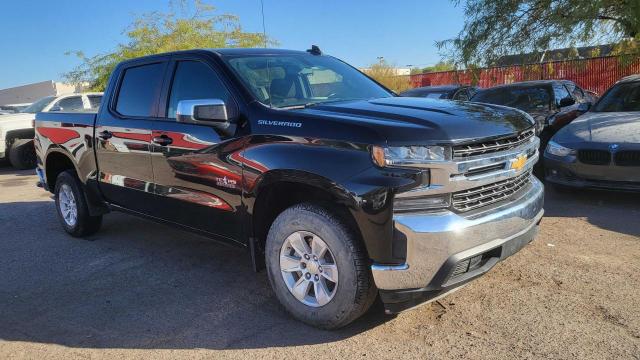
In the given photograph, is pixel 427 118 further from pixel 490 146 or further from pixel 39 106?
pixel 39 106

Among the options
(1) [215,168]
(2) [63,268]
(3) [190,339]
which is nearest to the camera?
(3) [190,339]

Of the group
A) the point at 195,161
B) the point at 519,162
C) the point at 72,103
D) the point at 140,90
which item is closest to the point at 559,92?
the point at 519,162

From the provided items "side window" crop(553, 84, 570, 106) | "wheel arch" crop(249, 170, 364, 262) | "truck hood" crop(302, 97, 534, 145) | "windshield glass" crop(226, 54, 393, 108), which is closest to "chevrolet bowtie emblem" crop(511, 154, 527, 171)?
"truck hood" crop(302, 97, 534, 145)

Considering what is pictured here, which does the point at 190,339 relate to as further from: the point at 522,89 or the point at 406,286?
the point at 522,89

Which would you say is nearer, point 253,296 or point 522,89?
point 253,296

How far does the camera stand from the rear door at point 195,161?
12.5 feet

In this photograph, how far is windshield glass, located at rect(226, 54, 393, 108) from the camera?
3922 mm

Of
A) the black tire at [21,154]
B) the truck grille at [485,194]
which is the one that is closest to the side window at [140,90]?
the truck grille at [485,194]

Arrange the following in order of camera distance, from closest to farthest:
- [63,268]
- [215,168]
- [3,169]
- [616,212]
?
1. [215,168]
2. [63,268]
3. [616,212]
4. [3,169]

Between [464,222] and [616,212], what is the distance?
3.83 metres

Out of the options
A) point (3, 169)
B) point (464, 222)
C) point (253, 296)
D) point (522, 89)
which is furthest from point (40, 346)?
point (3, 169)

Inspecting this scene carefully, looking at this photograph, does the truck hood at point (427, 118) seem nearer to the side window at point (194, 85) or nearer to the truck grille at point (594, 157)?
the side window at point (194, 85)

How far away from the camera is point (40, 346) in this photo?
352 centimetres

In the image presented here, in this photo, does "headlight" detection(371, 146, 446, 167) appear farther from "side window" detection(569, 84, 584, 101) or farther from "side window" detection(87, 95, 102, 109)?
"side window" detection(87, 95, 102, 109)
